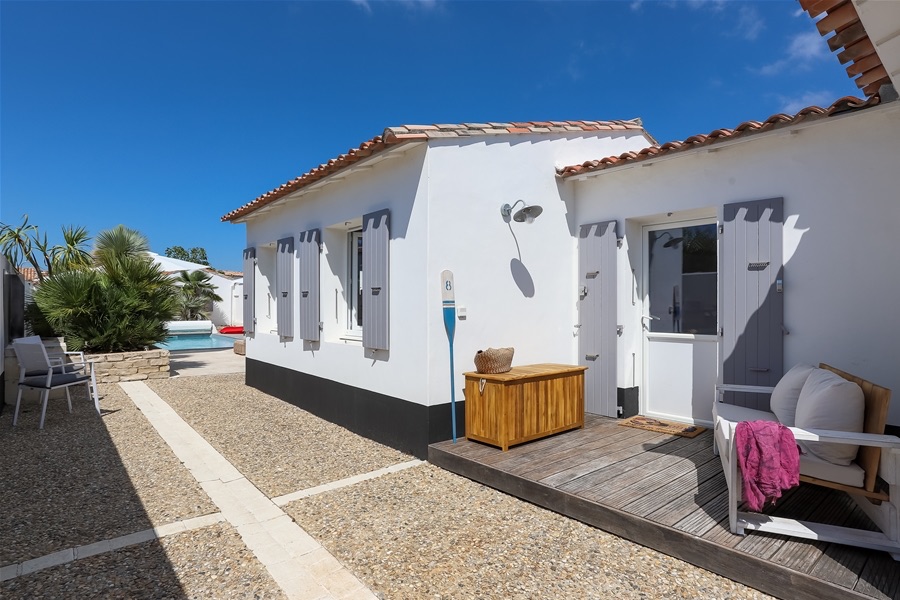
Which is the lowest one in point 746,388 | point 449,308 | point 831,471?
point 831,471

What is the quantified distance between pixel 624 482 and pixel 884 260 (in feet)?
9.23

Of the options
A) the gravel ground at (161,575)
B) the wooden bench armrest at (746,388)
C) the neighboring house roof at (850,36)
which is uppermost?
the neighboring house roof at (850,36)

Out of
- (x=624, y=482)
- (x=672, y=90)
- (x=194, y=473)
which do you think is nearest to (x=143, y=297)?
(x=194, y=473)

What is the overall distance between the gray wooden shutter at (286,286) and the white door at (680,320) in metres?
5.40

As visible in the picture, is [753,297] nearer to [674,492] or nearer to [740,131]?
[740,131]

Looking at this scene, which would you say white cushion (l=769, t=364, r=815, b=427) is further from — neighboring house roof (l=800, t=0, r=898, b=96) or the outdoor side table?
neighboring house roof (l=800, t=0, r=898, b=96)

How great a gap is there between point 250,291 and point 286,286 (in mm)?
1950

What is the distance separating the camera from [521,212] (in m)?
5.23

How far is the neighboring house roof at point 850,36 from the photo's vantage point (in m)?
2.41

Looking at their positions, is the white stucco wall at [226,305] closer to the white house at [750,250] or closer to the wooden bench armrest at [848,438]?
the white house at [750,250]

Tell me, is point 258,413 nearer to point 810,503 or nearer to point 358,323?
point 358,323

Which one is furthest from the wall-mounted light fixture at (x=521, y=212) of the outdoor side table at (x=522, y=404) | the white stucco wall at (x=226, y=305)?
the white stucco wall at (x=226, y=305)

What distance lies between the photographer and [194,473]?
4.50 metres

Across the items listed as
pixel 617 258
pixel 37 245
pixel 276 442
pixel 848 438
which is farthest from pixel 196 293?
pixel 848 438
